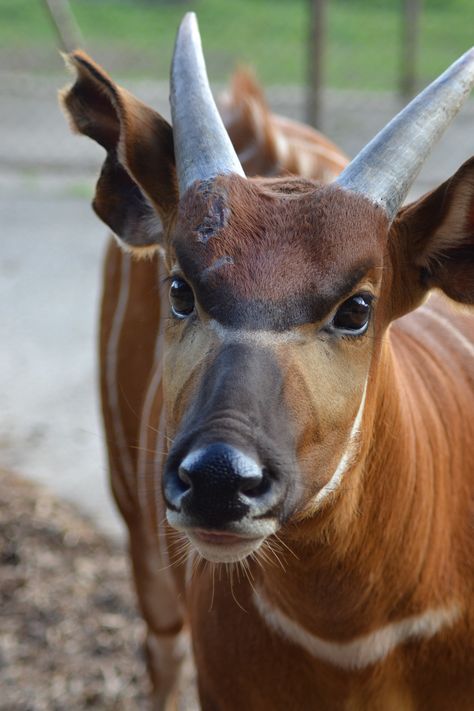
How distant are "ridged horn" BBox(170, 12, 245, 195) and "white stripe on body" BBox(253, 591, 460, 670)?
102 centimetres

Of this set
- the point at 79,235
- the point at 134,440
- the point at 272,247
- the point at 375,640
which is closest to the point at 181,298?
the point at 272,247

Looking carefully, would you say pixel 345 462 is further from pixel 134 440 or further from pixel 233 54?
pixel 233 54

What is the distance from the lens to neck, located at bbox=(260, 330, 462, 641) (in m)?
2.46

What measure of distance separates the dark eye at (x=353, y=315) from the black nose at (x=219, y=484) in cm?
41

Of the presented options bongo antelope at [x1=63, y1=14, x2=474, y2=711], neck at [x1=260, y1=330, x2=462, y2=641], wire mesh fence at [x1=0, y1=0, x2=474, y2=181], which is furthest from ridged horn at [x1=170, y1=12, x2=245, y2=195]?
wire mesh fence at [x1=0, y1=0, x2=474, y2=181]

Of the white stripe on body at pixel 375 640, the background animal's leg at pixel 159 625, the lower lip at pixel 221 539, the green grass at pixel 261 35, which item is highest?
the lower lip at pixel 221 539

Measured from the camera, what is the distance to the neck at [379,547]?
2.46 m

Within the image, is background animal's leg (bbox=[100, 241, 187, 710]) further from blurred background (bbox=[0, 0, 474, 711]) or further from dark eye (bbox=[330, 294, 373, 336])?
dark eye (bbox=[330, 294, 373, 336])

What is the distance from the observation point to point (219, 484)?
1.92 metres

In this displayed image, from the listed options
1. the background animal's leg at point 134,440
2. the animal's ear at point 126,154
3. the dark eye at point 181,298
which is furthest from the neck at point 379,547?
the background animal's leg at point 134,440

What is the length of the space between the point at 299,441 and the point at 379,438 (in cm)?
42

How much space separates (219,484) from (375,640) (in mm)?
821

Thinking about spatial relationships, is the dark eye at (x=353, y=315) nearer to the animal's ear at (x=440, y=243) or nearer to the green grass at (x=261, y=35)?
the animal's ear at (x=440, y=243)

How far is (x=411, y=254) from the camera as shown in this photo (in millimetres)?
2494
